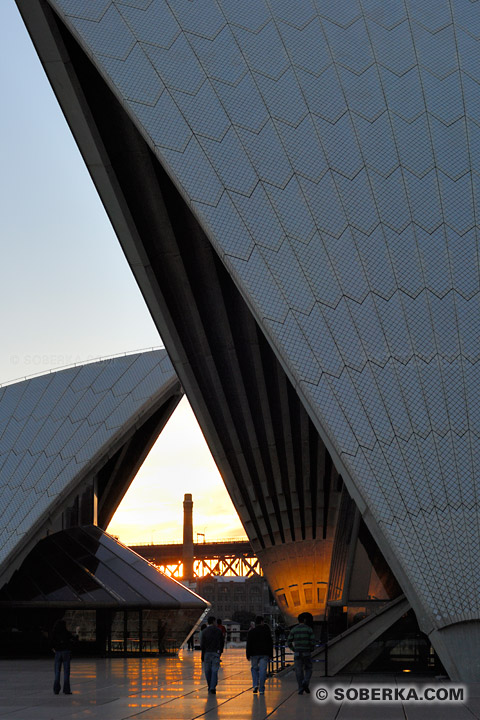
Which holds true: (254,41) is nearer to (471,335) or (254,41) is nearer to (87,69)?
(87,69)

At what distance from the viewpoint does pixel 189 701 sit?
11117 millimetres

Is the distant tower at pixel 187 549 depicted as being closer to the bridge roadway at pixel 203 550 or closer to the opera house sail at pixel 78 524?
the bridge roadway at pixel 203 550

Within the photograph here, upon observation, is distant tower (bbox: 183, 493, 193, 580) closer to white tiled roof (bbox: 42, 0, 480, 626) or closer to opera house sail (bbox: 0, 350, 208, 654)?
opera house sail (bbox: 0, 350, 208, 654)

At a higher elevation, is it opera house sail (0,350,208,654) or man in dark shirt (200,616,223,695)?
opera house sail (0,350,208,654)

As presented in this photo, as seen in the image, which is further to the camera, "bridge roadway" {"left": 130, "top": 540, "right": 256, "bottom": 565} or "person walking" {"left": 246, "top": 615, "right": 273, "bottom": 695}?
"bridge roadway" {"left": 130, "top": 540, "right": 256, "bottom": 565}

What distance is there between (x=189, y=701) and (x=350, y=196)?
8.95 m

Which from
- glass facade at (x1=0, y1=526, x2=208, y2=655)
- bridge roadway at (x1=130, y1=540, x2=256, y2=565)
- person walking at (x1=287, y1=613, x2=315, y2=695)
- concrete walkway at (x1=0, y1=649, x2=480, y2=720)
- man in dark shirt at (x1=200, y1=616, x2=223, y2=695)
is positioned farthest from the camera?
bridge roadway at (x1=130, y1=540, x2=256, y2=565)

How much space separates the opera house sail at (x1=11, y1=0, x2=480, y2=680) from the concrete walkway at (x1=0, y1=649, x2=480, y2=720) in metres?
2.54

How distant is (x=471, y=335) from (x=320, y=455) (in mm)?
13699

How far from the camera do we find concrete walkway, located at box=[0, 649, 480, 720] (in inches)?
366

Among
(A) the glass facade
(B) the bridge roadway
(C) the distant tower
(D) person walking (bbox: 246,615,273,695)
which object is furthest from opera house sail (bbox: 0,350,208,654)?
(B) the bridge roadway

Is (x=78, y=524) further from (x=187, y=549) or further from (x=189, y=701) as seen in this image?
(x=187, y=549)

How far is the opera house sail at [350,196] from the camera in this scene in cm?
1371

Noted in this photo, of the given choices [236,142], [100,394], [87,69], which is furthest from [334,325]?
[100,394]
